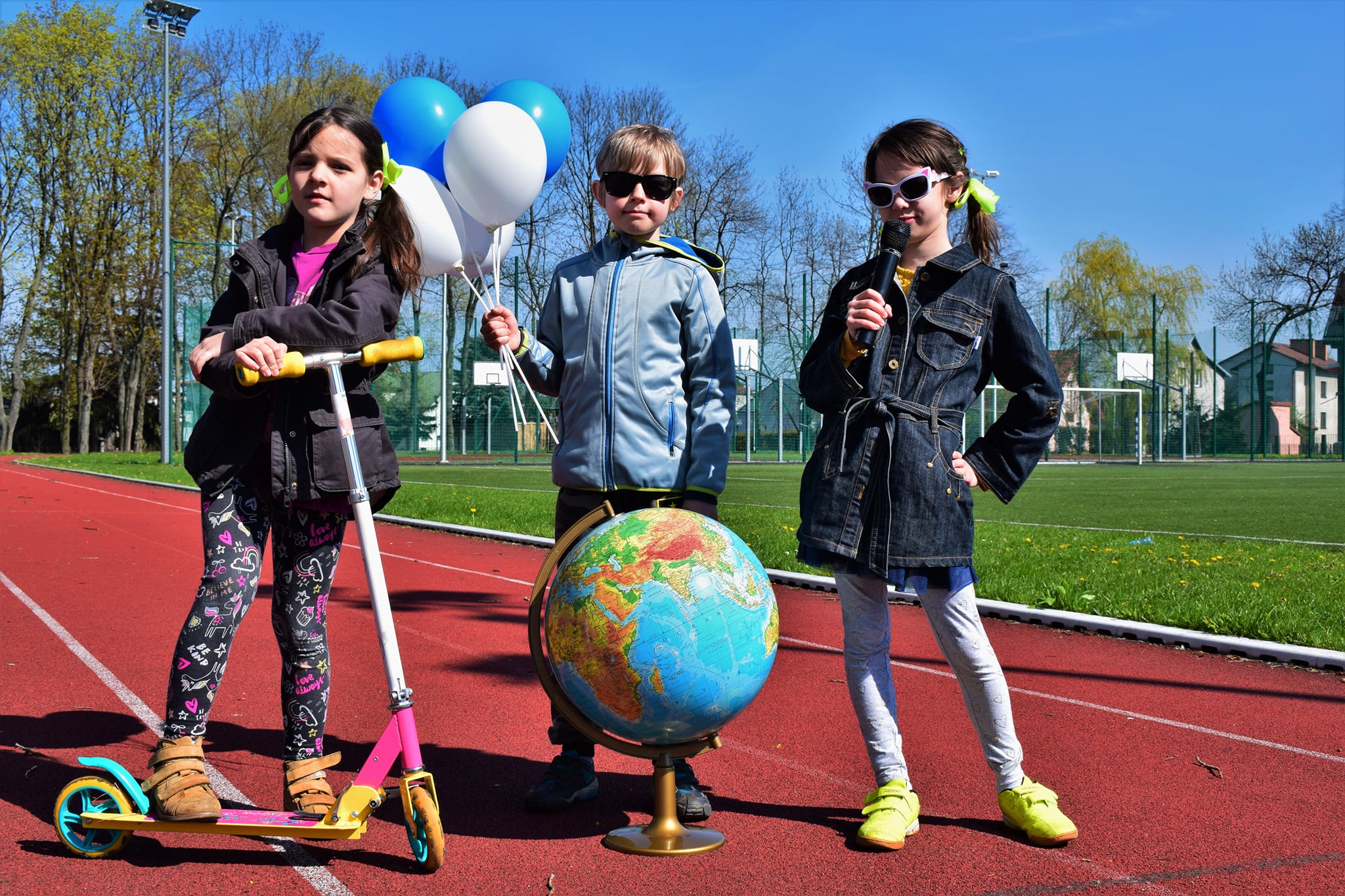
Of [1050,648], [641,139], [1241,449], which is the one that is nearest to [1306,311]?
[1241,449]

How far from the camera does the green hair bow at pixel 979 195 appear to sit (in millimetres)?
3580

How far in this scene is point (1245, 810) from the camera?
12.2 ft

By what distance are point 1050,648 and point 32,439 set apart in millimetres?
69605

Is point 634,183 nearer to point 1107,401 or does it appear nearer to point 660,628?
point 660,628

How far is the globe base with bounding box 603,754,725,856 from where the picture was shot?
3273mm

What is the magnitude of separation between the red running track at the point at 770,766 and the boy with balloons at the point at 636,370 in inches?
17.4

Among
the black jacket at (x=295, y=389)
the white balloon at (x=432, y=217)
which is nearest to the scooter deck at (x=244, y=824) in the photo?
the black jacket at (x=295, y=389)

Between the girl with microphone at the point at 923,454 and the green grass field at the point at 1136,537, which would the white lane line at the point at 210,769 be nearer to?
the girl with microphone at the point at 923,454

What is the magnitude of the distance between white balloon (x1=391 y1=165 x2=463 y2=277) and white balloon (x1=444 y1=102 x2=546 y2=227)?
106mm

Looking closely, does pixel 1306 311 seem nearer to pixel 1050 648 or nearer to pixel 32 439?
pixel 1050 648

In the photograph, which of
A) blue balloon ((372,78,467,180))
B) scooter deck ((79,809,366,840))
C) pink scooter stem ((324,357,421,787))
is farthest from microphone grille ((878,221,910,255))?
blue balloon ((372,78,467,180))

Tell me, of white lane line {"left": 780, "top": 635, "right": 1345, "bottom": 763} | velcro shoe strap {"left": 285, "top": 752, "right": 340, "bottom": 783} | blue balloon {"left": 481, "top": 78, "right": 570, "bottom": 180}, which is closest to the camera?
velcro shoe strap {"left": 285, "top": 752, "right": 340, "bottom": 783}

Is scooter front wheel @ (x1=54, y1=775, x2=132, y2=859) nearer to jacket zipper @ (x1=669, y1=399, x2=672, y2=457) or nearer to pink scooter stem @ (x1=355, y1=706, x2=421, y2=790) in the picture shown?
pink scooter stem @ (x1=355, y1=706, x2=421, y2=790)

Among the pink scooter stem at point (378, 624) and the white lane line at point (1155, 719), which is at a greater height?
the pink scooter stem at point (378, 624)
